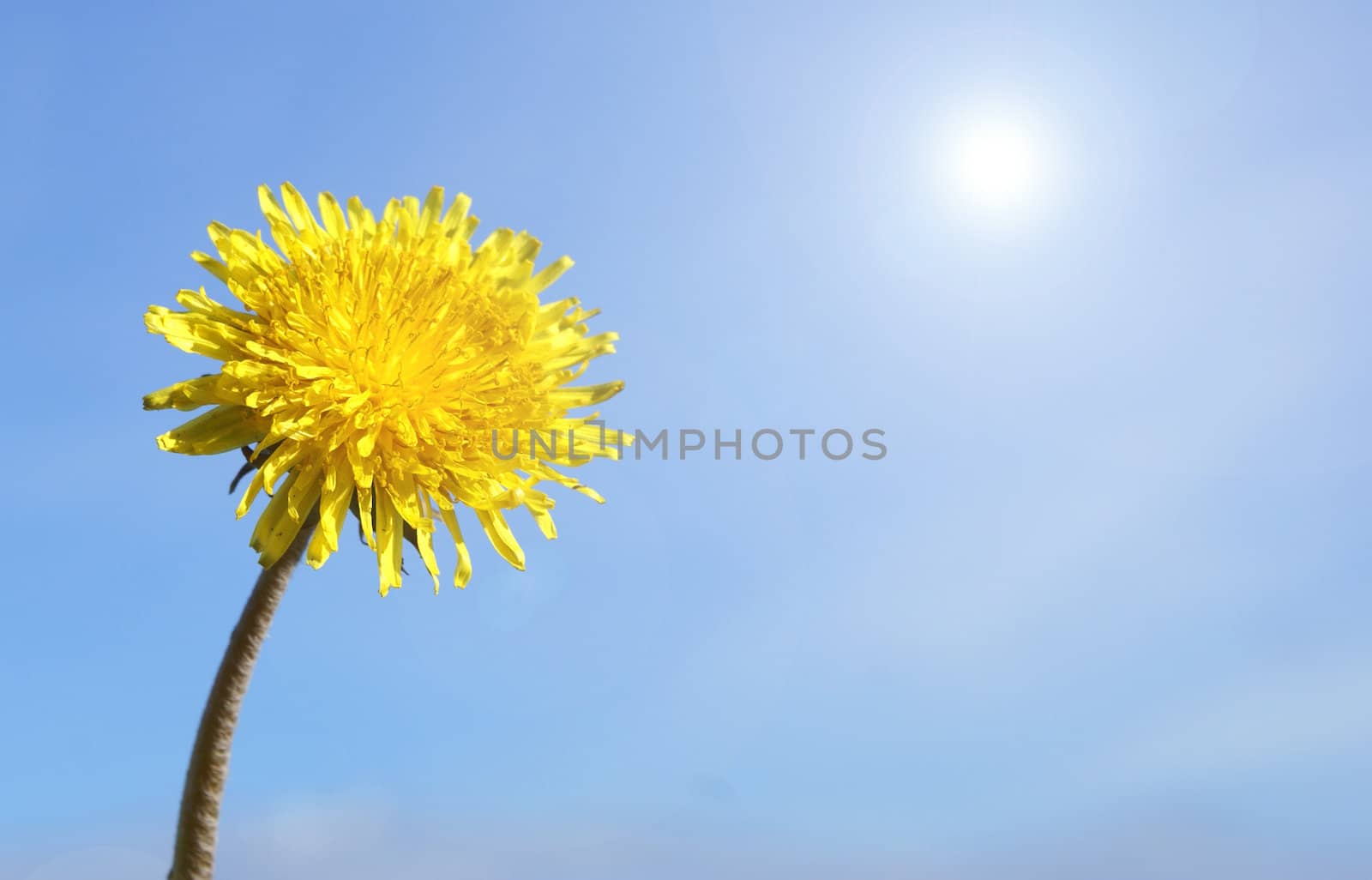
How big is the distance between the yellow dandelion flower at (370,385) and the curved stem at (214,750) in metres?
0.27

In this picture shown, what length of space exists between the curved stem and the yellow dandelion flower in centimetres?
27

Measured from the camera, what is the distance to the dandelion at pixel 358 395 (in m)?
4.13

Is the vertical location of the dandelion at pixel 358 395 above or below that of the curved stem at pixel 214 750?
above

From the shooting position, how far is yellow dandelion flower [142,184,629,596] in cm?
419

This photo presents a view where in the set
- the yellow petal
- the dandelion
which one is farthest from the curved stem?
the yellow petal

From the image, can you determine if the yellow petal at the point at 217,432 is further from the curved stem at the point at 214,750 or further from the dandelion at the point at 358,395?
the curved stem at the point at 214,750

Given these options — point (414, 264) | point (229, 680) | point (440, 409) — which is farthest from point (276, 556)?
point (414, 264)

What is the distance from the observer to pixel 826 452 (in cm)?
612

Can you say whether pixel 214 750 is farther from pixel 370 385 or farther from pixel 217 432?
pixel 370 385

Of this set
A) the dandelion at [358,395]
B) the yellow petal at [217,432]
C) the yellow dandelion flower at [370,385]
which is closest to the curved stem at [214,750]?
the dandelion at [358,395]

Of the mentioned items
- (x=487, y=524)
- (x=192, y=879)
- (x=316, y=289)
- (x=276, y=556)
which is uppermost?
(x=316, y=289)

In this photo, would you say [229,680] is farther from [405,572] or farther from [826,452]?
[826,452]

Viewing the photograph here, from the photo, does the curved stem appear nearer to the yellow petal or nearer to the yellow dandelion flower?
the yellow dandelion flower

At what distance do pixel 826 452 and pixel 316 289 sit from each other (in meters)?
3.05
